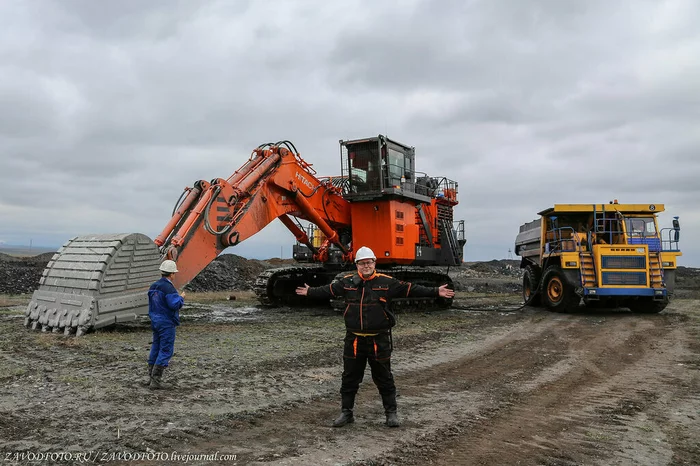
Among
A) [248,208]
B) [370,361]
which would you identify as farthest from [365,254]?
[248,208]

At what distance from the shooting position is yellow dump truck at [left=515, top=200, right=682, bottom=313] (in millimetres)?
15312

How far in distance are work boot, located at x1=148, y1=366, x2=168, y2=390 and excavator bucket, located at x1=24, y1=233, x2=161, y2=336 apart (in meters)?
3.98

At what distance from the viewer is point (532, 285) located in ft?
61.2

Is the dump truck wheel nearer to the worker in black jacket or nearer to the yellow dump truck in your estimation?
the yellow dump truck

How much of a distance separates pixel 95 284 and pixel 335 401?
224 inches

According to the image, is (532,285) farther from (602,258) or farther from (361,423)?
→ (361,423)

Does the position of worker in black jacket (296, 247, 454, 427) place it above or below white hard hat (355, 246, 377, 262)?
below

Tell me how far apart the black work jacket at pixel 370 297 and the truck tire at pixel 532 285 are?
13.4m

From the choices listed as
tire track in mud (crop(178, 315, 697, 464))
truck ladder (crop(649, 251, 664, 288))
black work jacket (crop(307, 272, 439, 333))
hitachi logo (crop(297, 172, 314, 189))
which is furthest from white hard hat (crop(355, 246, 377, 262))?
truck ladder (crop(649, 251, 664, 288))

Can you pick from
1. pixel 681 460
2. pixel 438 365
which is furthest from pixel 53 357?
pixel 681 460

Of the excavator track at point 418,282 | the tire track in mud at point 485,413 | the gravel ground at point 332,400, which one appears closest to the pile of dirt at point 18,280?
the gravel ground at point 332,400

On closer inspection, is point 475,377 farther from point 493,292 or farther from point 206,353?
point 493,292

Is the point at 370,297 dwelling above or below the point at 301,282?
above

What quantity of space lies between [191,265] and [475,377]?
252 inches
